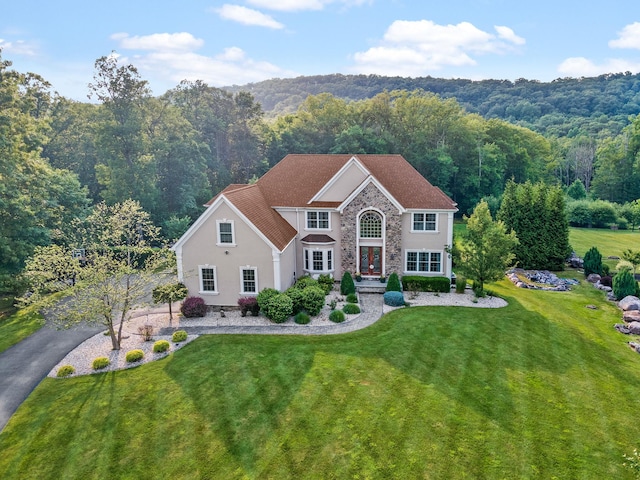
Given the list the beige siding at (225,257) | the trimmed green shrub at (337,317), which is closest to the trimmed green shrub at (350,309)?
the trimmed green shrub at (337,317)

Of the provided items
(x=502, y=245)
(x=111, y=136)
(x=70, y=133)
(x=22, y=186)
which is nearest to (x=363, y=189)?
(x=502, y=245)

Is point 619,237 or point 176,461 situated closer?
point 176,461

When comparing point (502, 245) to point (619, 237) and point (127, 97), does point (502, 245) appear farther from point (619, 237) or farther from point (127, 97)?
point (127, 97)

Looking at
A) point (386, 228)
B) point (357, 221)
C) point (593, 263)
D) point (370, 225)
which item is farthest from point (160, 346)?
point (593, 263)

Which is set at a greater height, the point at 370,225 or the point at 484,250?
the point at 370,225

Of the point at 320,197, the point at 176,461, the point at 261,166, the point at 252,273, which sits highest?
the point at 261,166

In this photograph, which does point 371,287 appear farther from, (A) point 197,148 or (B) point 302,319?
(A) point 197,148
